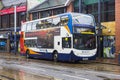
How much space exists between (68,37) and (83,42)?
4.16 feet

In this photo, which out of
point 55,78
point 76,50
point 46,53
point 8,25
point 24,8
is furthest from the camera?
point 8,25

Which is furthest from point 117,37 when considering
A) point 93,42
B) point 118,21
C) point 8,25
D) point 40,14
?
point 8,25

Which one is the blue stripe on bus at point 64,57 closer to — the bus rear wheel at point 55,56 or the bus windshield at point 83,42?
the bus rear wheel at point 55,56

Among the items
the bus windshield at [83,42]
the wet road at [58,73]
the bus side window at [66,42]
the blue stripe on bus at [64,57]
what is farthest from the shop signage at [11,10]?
the wet road at [58,73]

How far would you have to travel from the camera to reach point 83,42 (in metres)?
26.9

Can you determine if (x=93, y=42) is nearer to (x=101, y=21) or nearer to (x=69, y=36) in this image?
(x=69, y=36)

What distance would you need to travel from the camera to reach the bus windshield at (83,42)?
26688 millimetres

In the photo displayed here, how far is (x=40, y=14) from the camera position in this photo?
46188mm

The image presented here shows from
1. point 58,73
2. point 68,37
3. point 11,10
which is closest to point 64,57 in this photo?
point 68,37

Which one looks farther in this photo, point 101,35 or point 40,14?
point 40,14

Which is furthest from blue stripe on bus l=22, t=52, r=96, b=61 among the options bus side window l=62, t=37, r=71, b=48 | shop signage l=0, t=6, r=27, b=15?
shop signage l=0, t=6, r=27, b=15

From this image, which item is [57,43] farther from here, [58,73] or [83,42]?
[58,73]

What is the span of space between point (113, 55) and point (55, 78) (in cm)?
1814

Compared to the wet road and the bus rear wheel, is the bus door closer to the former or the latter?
the bus rear wheel
